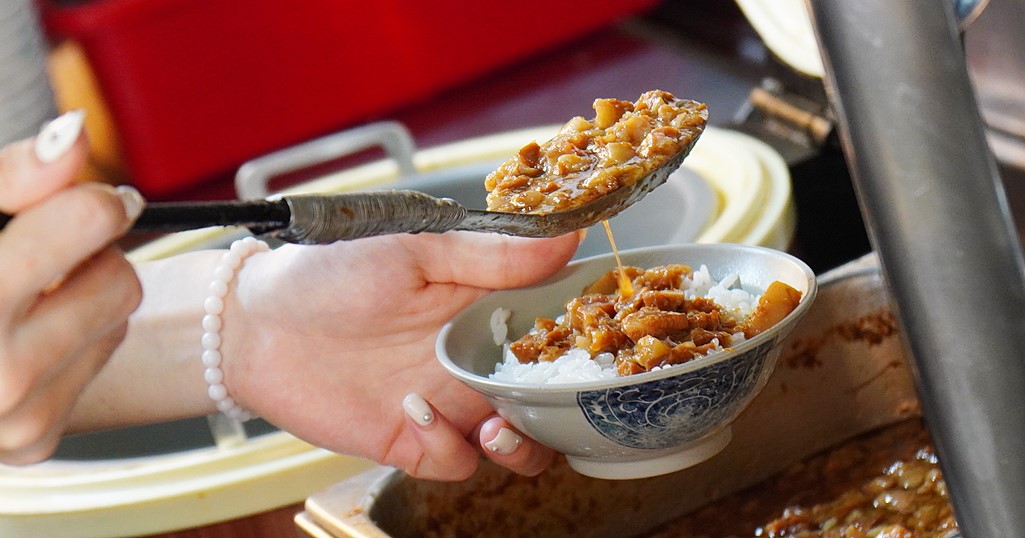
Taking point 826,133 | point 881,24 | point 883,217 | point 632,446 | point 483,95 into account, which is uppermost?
point 881,24

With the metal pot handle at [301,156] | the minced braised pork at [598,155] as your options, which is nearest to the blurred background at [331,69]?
the metal pot handle at [301,156]

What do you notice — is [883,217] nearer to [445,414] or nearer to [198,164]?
[445,414]

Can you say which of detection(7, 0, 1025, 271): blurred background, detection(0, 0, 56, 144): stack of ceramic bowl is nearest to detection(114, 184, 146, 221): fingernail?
detection(7, 0, 1025, 271): blurred background

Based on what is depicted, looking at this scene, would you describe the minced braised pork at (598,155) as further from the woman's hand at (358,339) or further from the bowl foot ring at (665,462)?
the bowl foot ring at (665,462)

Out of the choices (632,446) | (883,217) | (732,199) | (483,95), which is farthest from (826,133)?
(483,95)

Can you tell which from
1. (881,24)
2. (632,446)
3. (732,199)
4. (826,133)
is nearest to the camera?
(881,24)

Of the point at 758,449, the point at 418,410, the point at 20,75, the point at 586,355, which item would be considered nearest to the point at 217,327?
the point at 418,410

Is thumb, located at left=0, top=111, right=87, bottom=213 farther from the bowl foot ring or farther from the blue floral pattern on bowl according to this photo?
Answer: the bowl foot ring

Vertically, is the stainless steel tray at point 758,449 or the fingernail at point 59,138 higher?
the fingernail at point 59,138
